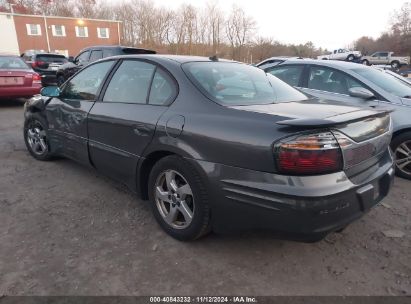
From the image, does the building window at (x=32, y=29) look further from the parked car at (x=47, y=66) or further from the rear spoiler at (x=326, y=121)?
the rear spoiler at (x=326, y=121)

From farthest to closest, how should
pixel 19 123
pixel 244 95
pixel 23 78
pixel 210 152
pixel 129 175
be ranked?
1. pixel 23 78
2. pixel 19 123
3. pixel 129 175
4. pixel 244 95
5. pixel 210 152

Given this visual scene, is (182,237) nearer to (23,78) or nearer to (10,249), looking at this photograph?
(10,249)

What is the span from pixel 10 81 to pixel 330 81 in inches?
305

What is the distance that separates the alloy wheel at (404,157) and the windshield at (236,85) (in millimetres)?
1953

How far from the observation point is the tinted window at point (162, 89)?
2.80 metres

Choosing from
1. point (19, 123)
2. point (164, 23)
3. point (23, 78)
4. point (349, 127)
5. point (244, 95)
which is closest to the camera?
point (349, 127)

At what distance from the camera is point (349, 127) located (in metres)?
2.21

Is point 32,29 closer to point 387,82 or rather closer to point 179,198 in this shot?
point 387,82

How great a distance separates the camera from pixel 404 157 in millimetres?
4320

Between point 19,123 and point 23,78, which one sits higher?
point 23,78

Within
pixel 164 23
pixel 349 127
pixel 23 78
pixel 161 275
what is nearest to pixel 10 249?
pixel 161 275

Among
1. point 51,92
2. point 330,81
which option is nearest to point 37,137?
point 51,92

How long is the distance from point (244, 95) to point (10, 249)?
7.57 feet

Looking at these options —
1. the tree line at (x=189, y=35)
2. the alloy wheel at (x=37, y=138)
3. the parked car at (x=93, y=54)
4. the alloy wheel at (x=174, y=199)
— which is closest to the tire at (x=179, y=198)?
the alloy wheel at (x=174, y=199)
